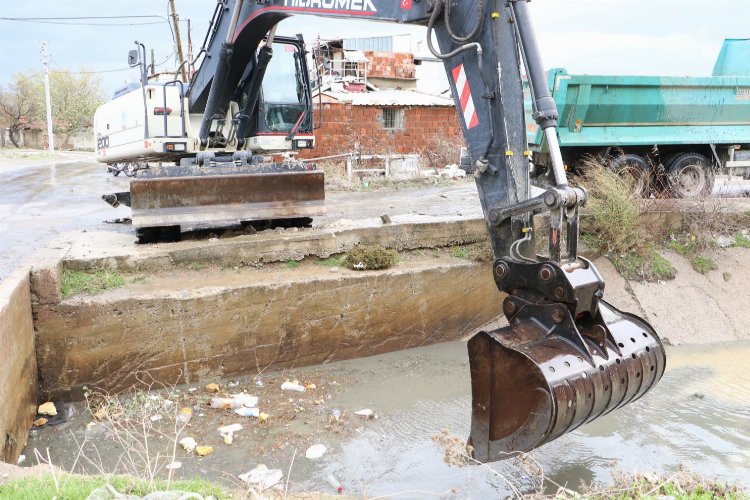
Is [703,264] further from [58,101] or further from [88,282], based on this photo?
[58,101]

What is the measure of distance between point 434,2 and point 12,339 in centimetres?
386

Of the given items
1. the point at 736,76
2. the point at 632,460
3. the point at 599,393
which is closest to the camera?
the point at 599,393

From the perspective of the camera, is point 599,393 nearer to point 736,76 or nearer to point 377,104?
point 736,76

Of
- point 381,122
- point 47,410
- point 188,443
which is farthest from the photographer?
point 381,122

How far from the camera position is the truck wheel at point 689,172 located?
10.2 m

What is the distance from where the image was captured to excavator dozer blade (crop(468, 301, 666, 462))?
10.6ft

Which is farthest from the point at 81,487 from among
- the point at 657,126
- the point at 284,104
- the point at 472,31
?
the point at 657,126

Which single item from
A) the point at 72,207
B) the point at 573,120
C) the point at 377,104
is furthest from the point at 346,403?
the point at 377,104

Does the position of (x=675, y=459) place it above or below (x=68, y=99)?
below

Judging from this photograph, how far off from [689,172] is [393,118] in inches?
511

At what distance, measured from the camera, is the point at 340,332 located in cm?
634

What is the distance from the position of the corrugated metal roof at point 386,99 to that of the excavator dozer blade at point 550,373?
18.3m

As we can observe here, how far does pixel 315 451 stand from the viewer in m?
4.55

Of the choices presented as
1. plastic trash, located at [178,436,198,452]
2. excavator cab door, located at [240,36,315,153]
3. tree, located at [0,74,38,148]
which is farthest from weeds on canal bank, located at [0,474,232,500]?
tree, located at [0,74,38,148]
